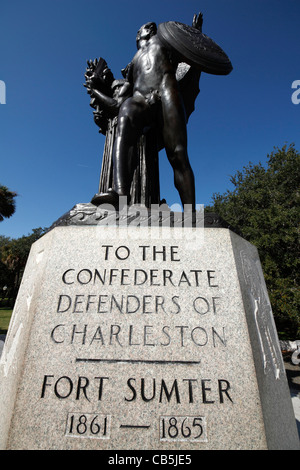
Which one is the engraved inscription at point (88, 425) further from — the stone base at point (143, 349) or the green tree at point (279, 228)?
the green tree at point (279, 228)

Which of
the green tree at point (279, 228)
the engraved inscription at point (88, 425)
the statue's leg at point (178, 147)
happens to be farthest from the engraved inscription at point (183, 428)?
the green tree at point (279, 228)

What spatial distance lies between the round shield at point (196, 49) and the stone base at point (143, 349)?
2.27 meters

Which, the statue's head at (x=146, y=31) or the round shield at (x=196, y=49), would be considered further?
the statue's head at (x=146, y=31)

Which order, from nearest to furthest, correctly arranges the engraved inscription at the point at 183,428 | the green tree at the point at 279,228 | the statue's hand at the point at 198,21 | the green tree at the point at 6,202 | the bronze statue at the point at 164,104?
the engraved inscription at the point at 183,428
the bronze statue at the point at 164,104
the statue's hand at the point at 198,21
the green tree at the point at 279,228
the green tree at the point at 6,202

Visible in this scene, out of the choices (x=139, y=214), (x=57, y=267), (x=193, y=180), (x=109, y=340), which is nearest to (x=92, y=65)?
(x=193, y=180)

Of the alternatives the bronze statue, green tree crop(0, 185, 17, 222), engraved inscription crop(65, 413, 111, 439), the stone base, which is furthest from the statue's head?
green tree crop(0, 185, 17, 222)

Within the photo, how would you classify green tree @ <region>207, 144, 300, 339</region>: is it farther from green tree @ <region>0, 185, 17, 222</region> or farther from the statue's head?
green tree @ <region>0, 185, 17, 222</region>

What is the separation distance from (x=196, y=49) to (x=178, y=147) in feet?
4.24

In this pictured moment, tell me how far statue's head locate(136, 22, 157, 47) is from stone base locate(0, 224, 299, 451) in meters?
3.68

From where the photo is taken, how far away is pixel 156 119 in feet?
12.1

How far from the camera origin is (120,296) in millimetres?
2164

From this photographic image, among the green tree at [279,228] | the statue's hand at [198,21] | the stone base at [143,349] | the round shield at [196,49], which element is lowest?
the stone base at [143,349]

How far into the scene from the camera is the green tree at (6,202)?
20098mm
